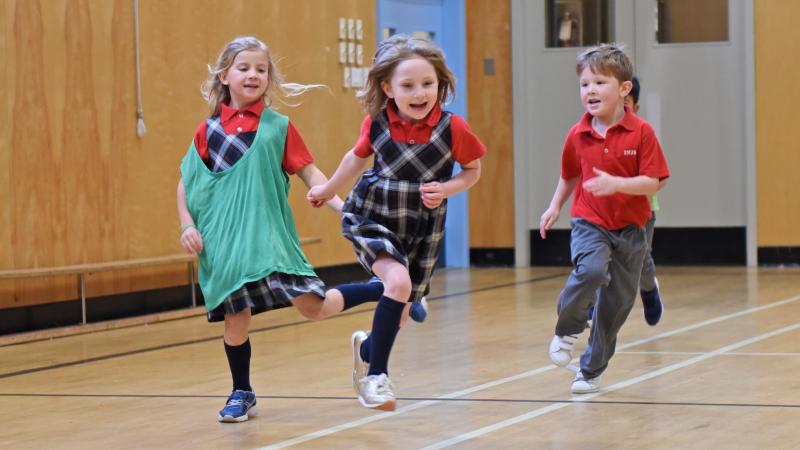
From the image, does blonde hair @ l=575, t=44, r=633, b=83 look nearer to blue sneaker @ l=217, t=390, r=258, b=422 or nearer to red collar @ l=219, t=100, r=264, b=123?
red collar @ l=219, t=100, r=264, b=123

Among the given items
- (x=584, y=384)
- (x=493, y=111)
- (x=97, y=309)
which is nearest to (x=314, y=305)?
(x=584, y=384)

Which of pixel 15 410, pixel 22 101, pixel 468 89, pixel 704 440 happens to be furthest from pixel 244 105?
pixel 468 89

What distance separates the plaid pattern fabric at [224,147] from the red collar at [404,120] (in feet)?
1.49

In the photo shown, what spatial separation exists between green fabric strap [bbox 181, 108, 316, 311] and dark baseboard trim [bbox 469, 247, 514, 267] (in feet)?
22.3

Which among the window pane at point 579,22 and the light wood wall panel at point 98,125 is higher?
the window pane at point 579,22

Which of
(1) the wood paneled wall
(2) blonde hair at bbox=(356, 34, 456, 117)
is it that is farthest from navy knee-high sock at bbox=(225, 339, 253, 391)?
(1) the wood paneled wall

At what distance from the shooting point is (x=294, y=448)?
365cm

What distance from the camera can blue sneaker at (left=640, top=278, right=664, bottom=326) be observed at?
20.3ft

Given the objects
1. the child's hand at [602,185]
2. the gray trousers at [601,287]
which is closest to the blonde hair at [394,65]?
the child's hand at [602,185]

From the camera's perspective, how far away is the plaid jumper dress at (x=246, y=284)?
402 centimetres

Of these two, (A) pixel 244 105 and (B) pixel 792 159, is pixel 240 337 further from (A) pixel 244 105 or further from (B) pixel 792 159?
(B) pixel 792 159

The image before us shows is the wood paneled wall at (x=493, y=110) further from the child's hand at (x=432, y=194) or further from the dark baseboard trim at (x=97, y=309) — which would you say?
the child's hand at (x=432, y=194)

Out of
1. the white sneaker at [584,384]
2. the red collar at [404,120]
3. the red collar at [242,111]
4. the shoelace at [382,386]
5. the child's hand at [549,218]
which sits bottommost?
the white sneaker at [584,384]

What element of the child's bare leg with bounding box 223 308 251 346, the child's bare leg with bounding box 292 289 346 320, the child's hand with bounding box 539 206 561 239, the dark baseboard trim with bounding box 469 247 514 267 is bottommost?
the dark baseboard trim with bounding box 469 247 514 267
